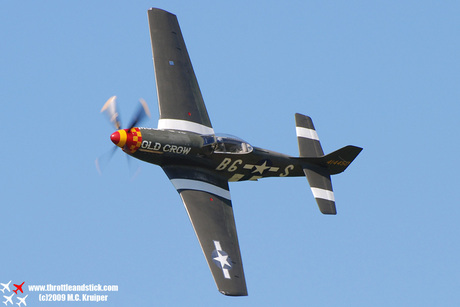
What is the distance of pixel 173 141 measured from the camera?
29.8 meters

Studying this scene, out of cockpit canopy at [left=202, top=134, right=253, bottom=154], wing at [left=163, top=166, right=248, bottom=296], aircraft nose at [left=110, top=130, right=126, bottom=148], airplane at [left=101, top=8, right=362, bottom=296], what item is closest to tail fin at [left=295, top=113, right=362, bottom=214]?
airplane at [left=101, top=8, right=362, bottom=296]

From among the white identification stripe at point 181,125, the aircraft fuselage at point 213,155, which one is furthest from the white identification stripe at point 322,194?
the white identification stripe at point 181,125

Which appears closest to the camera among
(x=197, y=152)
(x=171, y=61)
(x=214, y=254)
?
(x=214, y=254)

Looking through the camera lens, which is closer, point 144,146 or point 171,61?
point 144,146

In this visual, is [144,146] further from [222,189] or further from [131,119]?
[222,189]

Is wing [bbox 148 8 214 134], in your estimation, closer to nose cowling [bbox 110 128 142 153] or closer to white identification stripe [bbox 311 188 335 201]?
nose cowling [bbox 110 128 142 153]

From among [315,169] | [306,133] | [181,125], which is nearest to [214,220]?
[181,125]

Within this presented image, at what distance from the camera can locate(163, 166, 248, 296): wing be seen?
27.5 metres

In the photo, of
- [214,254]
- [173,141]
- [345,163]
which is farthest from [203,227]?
[345,163]

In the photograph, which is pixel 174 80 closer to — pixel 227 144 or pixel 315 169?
pixel 227 144

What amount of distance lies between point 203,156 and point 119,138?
3106 mm

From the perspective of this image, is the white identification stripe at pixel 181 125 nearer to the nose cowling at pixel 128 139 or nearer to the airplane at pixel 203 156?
the airplane at pixel 203 156

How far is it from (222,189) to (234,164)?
985 mm

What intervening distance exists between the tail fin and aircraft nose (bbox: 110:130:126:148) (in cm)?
712
